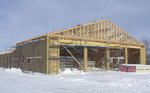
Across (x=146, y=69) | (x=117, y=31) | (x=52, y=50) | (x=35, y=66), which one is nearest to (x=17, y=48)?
(x=35, y=66)

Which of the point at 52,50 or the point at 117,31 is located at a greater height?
the point at 117,31

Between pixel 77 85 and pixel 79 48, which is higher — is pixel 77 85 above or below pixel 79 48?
below

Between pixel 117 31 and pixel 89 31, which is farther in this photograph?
pixel 117 31

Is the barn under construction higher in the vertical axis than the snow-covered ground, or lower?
higher

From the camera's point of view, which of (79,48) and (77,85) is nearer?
(77,85)

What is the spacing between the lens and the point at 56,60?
2375 cm

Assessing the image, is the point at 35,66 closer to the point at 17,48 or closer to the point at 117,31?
the point at 17,48

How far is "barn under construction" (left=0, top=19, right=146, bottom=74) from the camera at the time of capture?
23.7 meters

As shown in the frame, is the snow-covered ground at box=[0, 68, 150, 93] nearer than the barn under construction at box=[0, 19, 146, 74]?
Yes

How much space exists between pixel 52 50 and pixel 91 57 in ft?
42.9

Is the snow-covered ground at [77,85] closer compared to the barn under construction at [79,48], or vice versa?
the snow-covered ground at [77,85]

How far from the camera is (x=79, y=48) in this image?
102 feet

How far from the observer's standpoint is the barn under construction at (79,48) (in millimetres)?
23703

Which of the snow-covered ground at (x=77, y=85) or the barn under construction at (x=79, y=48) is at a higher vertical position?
the barn under construction at (x=79, y=48)
